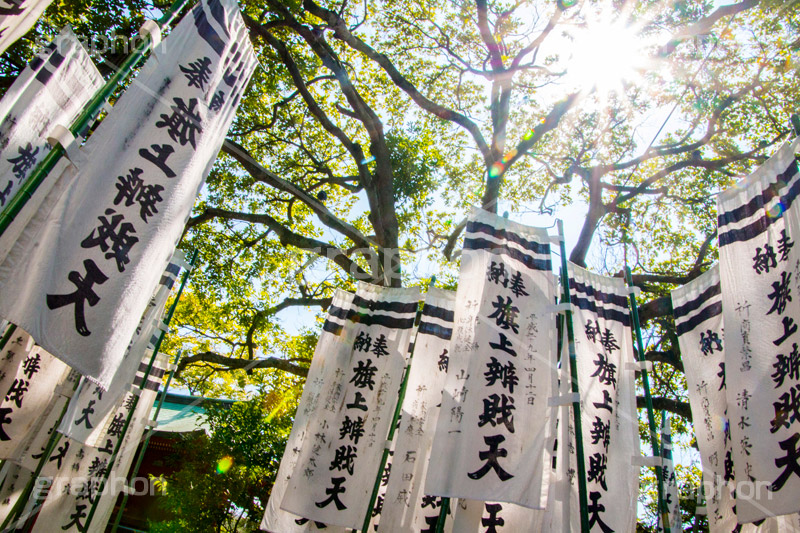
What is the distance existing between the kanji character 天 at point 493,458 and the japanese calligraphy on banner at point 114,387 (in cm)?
443

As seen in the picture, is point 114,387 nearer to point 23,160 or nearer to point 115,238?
point 23,160

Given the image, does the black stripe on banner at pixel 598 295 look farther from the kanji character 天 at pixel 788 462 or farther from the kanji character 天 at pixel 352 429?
the kanji character 天 at pixel 352 429

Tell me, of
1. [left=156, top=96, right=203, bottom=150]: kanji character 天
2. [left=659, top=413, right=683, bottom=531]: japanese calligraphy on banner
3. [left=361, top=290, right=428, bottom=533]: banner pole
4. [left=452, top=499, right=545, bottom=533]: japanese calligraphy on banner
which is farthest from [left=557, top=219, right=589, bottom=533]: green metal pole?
[left=659, top=413, right=683, bottom=531]: japanese calligraphy on banner

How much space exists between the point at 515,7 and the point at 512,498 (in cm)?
818

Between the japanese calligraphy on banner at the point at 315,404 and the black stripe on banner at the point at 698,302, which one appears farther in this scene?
the black stripe on banner at the point at 698,302

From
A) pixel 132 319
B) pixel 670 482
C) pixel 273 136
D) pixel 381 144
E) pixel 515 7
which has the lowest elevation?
pixel 132 319

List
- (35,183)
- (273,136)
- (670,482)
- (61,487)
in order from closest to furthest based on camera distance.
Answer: (35,183) < (61,487) < (670,482) < (273,136)

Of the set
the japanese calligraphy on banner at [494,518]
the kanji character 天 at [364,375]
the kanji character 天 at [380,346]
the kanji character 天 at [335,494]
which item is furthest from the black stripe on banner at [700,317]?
the kanji character 天 at [335,494]

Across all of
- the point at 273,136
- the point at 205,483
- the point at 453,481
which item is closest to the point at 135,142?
the point at 453,481

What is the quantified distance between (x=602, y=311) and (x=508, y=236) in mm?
1333

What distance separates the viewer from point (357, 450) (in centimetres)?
496

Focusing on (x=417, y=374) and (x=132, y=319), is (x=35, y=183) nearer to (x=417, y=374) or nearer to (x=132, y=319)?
(x=132, y=319)

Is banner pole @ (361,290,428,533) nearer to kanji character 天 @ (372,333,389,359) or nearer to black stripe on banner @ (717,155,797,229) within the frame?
kanji character 天 @ (372,333,389,359)

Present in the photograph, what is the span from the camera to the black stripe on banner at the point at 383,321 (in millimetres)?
5629
